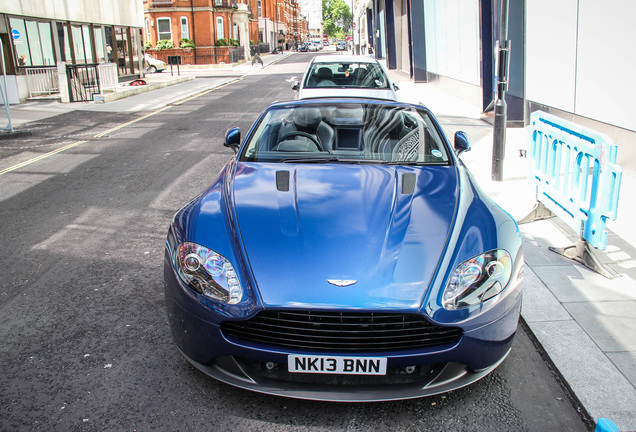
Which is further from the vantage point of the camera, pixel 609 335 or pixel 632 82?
pixel 632 82

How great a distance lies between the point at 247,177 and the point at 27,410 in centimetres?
188

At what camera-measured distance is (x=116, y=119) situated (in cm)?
1595

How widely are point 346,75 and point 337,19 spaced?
562ft

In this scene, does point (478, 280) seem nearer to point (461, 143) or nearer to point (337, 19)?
point (461, 143)

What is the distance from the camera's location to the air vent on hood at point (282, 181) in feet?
11.9

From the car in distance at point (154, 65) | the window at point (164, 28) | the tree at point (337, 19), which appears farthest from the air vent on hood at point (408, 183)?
the tree at point (337, 19)

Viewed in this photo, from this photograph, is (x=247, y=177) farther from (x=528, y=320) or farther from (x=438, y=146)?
(x=528, y=320)

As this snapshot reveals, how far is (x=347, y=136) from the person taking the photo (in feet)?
14.7

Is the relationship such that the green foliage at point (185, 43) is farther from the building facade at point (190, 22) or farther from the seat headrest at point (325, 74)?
the seat headrest at point (325, 74)

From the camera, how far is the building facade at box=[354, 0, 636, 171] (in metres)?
7.76

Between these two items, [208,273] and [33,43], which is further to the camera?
[33,43]

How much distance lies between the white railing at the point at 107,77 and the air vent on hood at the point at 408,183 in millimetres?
20783

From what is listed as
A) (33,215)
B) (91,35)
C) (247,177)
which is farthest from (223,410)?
(91,35)

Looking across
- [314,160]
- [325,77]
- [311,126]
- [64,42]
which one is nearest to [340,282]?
[314,160]
